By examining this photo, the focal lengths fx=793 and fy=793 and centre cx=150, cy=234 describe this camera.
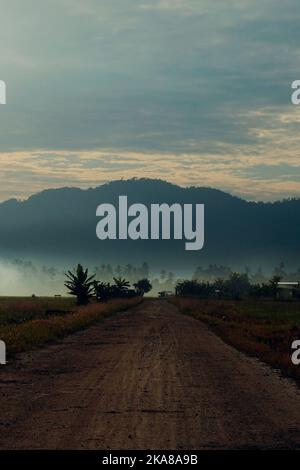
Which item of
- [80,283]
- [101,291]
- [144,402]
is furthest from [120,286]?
[144,402]

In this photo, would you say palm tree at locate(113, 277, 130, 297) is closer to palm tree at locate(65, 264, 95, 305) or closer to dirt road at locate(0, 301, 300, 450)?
palm tree at locate(65, 264, 95, 305)

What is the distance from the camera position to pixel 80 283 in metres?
72.1

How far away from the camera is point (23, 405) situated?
1455cm

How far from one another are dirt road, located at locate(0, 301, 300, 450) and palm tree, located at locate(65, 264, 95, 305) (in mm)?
42751

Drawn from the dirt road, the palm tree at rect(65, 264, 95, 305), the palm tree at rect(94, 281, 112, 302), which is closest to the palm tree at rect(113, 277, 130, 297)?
the palm tree at rect(94, 281, 112, 302)

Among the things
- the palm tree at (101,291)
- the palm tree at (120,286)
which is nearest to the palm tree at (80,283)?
the palm tree at (101,291)

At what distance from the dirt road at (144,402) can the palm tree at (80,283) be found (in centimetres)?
4275

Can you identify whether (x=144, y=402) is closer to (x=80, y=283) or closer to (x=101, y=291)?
(x=80, y=283)

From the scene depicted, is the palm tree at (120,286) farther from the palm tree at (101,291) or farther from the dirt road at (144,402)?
the dirt road at (144,402)

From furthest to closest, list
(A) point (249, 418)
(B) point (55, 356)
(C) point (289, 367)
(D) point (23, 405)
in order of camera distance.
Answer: (B) point (55, 356) → (C) point (289, 367) → (D) point (23, 405) → (A) point (249, 418)

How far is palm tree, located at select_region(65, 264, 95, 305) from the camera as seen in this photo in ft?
227
